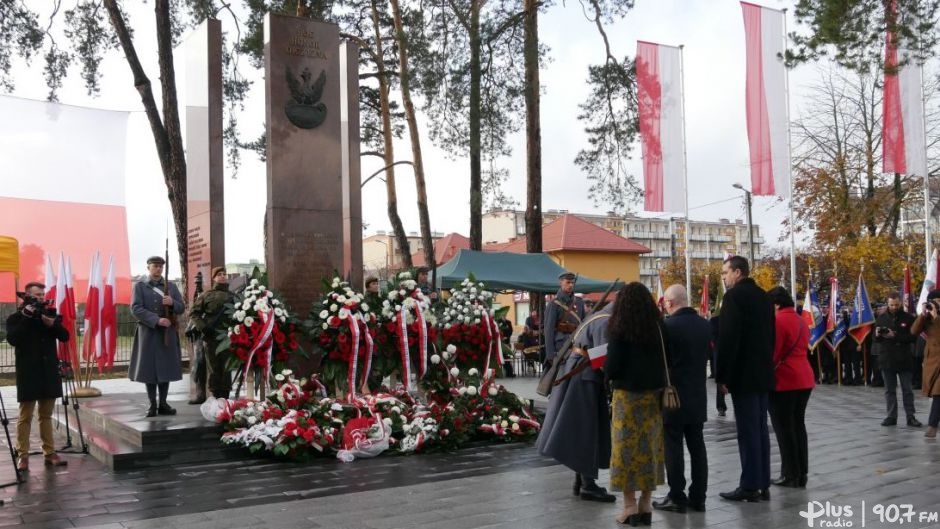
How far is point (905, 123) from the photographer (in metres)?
18.3

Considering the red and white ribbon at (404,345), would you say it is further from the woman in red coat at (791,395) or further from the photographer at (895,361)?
the photographer at (895,361)

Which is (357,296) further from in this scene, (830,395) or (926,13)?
(830,395)

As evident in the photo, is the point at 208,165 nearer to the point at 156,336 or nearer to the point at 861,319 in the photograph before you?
the point at 156,336

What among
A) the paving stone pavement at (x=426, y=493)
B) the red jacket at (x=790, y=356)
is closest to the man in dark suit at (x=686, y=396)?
the paving stone pavement at (x=426, y=493)

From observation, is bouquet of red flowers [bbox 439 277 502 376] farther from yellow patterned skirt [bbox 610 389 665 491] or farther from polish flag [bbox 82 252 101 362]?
polish flag [bbox 82 252 101 362]

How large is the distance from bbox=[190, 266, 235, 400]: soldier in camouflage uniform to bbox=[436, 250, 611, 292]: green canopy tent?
874 centimetres

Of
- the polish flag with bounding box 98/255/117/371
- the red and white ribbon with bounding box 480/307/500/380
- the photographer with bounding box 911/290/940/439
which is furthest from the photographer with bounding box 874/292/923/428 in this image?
the polish flag with bounding box 98/255/117/371

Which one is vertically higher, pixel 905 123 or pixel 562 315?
pixel 905 123

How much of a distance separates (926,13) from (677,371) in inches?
272

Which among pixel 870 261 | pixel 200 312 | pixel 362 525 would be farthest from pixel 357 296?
pixel 870 261

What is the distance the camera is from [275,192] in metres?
10.8

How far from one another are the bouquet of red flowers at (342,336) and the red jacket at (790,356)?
4.43 metres

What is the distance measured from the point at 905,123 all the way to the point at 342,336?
14.9m

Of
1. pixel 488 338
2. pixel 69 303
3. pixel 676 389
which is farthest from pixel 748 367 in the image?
pixel 69 303
